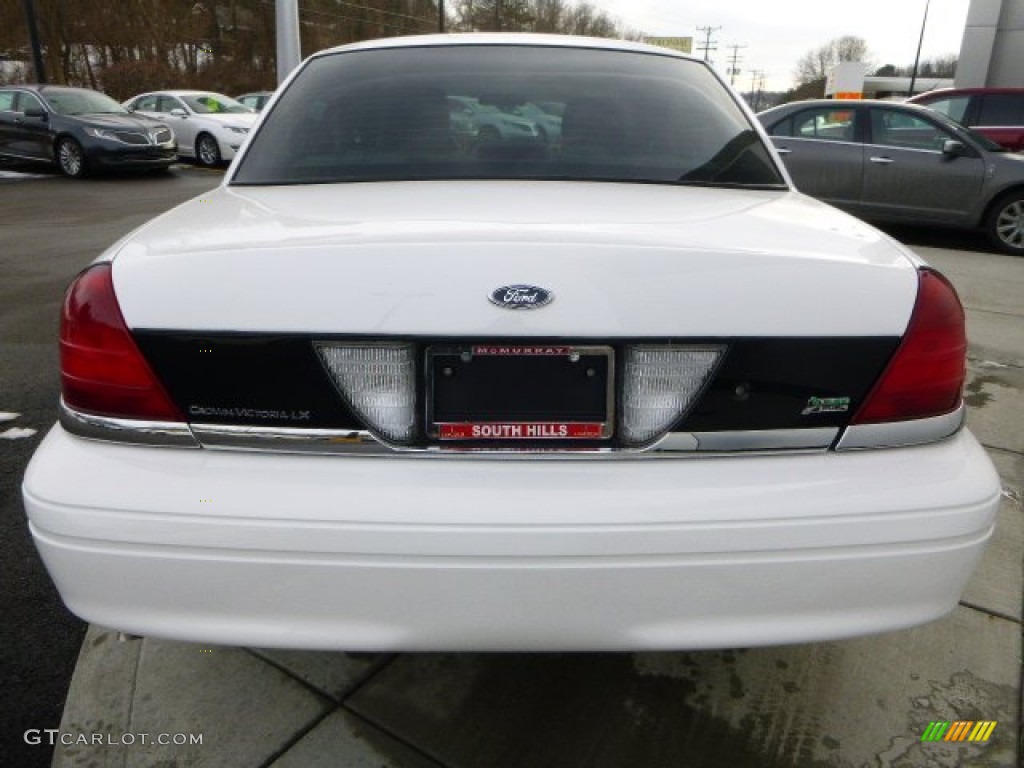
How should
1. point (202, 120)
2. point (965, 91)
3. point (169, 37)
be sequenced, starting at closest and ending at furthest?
point (965, 91), point (202, 120), point (169, 37)

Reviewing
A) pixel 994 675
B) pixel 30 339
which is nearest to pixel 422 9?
pixel 30 339

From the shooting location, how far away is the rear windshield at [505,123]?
2.18 metres

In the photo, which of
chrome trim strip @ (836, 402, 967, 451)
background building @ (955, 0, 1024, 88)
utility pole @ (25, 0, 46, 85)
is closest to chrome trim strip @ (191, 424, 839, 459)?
chrome trim strip @ (836, 402, 967, 451)

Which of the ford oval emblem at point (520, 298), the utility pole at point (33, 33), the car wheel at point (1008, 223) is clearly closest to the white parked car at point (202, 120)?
the utility pole at point (33, 33)

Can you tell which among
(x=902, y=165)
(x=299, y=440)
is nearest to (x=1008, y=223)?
(x=902, y=165)

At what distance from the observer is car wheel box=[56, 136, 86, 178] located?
531 inches

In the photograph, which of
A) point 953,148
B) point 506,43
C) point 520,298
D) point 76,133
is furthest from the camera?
point 76,133

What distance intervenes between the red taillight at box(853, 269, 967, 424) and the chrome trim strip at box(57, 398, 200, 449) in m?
1.23

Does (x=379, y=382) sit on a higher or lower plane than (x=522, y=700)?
→ higher

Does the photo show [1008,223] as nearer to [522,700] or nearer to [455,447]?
[522,700]

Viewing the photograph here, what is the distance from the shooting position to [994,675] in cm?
207

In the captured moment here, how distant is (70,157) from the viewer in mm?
13680

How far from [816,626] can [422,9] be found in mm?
56184

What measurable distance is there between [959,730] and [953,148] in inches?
309
